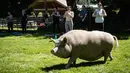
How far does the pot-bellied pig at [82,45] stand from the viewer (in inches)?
385

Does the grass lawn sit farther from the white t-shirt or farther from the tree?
the tree

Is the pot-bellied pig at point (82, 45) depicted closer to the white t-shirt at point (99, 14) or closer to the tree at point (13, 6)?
the white t-shirt at point (99, 14)

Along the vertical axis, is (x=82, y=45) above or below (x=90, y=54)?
above

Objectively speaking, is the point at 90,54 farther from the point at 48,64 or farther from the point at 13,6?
the point at 13,6

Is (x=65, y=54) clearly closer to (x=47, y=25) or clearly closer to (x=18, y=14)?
(x=47, y=25)

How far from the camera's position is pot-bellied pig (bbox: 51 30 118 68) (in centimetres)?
977

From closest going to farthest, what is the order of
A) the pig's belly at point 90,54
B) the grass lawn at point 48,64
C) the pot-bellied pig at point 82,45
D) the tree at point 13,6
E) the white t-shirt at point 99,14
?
the pot-bellied pig at point 82,45, the grass lawn at point 48,64, the pig's belly at point 90,54, the white t-shirt at point 99,14, the tree at point 13,6

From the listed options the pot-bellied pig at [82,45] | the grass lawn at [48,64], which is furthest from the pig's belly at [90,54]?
the grass lawn at [48,64]

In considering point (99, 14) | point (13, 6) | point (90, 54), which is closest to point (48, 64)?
point (90, 54)

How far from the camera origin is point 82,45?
10195mm

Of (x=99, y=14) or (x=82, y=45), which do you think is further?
(x=99, y=14)

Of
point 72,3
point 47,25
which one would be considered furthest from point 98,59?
point 72,3

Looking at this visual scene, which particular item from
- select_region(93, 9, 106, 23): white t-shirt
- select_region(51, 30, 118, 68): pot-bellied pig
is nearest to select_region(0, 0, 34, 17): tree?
select_region(93, 9, 106, 23): white t-shirt

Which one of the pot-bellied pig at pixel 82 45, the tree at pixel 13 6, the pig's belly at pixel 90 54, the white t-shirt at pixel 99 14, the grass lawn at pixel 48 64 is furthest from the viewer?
the tree at pixel 13 6
